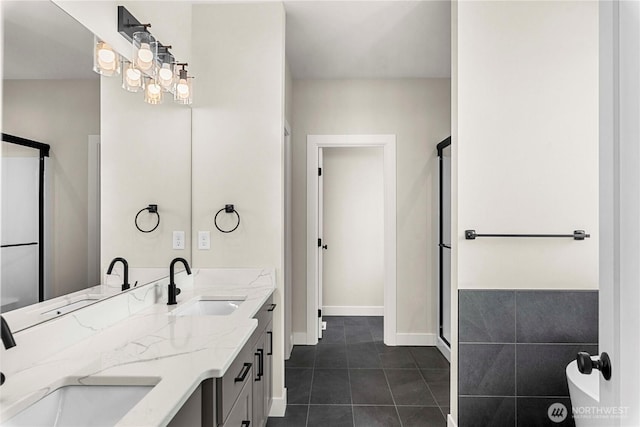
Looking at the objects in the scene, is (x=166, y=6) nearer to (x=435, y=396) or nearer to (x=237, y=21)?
(x=237, y=21)

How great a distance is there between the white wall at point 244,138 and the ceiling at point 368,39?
0.34m

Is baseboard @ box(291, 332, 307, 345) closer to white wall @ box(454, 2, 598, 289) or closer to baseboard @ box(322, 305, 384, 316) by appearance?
baseboard @ box(322, 305, 384, 316)

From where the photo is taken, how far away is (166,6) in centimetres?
236

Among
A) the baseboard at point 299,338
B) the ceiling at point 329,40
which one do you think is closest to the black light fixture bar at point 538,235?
the ceiling at point 329,40

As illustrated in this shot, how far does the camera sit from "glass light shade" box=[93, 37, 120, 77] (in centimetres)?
167

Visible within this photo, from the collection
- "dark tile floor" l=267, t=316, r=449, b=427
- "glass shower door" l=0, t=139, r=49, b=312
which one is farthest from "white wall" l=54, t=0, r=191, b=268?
"dark tile floor" l=267, t=316, r=449, b=427

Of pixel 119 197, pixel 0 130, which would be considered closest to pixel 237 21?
pixel 119 197

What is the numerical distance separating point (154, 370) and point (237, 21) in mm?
2252

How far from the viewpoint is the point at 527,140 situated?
2.25m

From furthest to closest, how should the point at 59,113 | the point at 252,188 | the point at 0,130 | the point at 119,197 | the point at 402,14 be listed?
the point at 402,14 → the point at 252,188 → the point at 119,197 → the point at 59,113 → the point at 0,130

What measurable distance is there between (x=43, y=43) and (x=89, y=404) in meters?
1.20

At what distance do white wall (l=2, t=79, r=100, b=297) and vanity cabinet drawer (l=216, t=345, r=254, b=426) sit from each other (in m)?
0.68

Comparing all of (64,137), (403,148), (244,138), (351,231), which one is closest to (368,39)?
(403,148)
